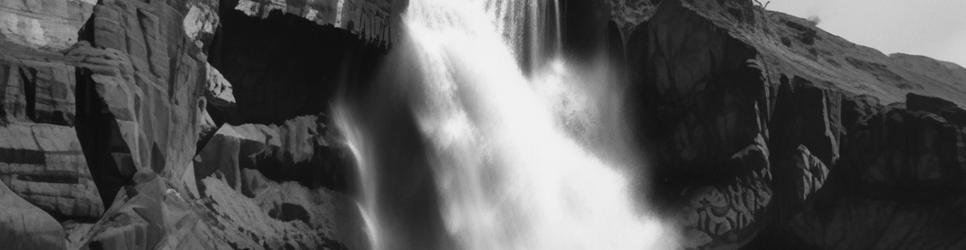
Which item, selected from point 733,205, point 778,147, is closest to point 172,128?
point 733,205

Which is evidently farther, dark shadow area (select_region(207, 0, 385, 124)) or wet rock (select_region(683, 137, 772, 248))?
wet rock (select_region(683, 137, 772, 248))

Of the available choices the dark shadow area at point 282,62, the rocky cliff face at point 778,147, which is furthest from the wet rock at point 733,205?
the dark shadow area at point 282,62

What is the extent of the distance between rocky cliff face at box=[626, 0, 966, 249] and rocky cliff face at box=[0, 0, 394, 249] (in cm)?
1116

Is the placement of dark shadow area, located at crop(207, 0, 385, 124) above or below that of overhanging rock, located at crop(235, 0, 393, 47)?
below

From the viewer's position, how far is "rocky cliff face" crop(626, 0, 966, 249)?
140 feet

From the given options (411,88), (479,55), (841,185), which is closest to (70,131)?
(411,88)

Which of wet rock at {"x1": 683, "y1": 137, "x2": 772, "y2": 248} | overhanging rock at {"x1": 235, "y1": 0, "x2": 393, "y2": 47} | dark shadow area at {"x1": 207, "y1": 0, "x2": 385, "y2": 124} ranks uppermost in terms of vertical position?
overhanging rock at {"x1": 235, "y1": 0, "x2": 393, "y2": 47}

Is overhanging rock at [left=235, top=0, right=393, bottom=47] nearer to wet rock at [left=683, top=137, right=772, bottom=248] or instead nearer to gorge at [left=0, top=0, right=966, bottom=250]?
gorge at [left=0, top=0, right=966, bottom=250]

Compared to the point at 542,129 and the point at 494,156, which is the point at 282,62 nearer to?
the point at 494,156

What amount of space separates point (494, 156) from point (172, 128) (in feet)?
48.1

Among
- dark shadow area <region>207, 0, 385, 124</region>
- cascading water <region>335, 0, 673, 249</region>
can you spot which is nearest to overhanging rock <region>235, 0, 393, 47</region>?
dark shadow area <region>207, 0, 385, 124</region>

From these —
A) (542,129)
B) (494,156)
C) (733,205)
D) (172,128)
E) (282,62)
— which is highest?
(282,62)

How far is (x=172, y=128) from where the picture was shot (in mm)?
29891

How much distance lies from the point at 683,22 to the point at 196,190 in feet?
63.0
